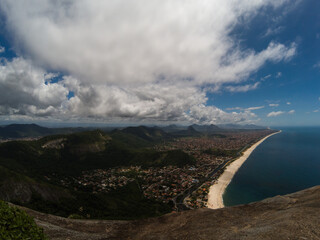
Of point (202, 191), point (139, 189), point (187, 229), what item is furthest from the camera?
point (139, 189)

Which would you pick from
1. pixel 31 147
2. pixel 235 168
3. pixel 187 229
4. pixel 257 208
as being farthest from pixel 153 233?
pixel 31 147

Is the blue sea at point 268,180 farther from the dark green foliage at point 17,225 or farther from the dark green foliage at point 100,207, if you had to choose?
the dark green foliage at point 17,225

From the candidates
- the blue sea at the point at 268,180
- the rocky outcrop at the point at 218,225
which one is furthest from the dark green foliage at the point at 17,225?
the blue sea at the point at 268,180

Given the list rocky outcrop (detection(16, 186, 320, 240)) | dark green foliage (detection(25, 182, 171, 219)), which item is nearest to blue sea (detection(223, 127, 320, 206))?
dark green foliage (detection(25, 182, 171, 219))

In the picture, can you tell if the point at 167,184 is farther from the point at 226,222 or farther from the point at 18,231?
the point at 18,231

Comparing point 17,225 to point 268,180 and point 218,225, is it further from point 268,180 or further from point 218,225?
point 268,180

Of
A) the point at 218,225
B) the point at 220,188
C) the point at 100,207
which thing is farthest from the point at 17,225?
the point at 220,188
